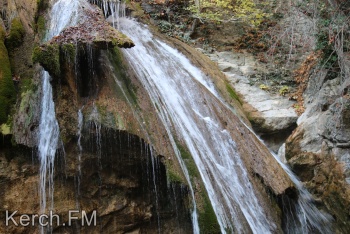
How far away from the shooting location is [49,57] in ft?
16.5

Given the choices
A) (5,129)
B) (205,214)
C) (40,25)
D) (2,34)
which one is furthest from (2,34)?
(205,214)

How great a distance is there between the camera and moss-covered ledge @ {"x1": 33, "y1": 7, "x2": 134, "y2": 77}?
5.03 m

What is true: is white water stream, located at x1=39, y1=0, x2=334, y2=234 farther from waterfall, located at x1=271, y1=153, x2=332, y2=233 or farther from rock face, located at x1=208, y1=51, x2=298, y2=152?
rock face, located at x1=208, y1=51, x2=298, y2=152

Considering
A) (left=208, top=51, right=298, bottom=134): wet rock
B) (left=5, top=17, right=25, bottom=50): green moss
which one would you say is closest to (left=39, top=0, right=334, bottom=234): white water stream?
(left=5, top=17, right=25, bottom=50): green moss

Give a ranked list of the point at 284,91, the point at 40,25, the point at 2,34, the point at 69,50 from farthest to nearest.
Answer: the point at 284,91 < the point at 40,25 < the point at 2,34 < the point at 69,50

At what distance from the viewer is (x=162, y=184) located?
17.4 feet

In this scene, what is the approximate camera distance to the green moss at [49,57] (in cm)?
498

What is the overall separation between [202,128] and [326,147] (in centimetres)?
260

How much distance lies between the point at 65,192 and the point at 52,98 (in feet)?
5.17

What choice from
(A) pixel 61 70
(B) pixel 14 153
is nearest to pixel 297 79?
(A) pixel 61 70

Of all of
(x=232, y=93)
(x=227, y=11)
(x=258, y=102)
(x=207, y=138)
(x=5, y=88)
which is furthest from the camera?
(x=227, y=11)

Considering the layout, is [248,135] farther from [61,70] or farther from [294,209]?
[61,70]

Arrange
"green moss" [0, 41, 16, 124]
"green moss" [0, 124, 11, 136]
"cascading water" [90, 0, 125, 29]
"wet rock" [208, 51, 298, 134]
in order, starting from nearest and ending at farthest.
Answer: "green moss" [0, 124, 11, 136]
"green moss" [0, 41, 16, 124]
"wet rock" [208, 51, 298, 134]
"cascading water" [90, 0, 125, 29]

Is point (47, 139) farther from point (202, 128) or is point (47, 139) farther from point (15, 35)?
point (202, 128)
